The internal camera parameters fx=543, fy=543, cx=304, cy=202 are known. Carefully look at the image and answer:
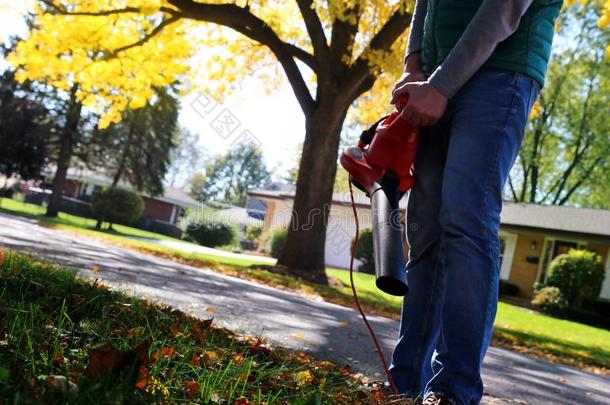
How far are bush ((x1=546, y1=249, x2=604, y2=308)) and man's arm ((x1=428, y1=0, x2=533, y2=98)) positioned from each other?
17.9 meters

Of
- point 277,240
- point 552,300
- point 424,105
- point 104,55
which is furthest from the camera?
point 277,240

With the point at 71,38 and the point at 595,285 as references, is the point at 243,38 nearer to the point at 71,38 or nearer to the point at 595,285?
the point at 71,38

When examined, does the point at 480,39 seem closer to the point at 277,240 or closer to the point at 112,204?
the point at 112,204

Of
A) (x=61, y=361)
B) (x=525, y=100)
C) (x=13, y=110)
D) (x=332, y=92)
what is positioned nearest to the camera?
(x=61, y=361)

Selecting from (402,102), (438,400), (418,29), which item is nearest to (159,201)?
(418,29)

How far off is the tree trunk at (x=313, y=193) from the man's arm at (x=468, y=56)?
31.2ft

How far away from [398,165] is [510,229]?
78.1 ft

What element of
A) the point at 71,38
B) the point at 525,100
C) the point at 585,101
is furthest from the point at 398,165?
the point at 585,101

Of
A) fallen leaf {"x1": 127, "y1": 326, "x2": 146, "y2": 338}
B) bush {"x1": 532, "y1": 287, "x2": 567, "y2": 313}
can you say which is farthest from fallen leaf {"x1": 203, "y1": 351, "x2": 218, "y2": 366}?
bush {"x1": 532, "y1": 287, "x2": 567, "y2": 313}

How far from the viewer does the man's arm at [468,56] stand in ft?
6.27

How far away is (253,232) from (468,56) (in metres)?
36.8

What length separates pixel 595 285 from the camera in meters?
17.7

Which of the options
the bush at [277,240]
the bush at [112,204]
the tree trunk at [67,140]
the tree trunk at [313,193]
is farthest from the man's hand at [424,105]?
the tree trunk at [67,140]

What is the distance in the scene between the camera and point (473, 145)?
75.4 inches
